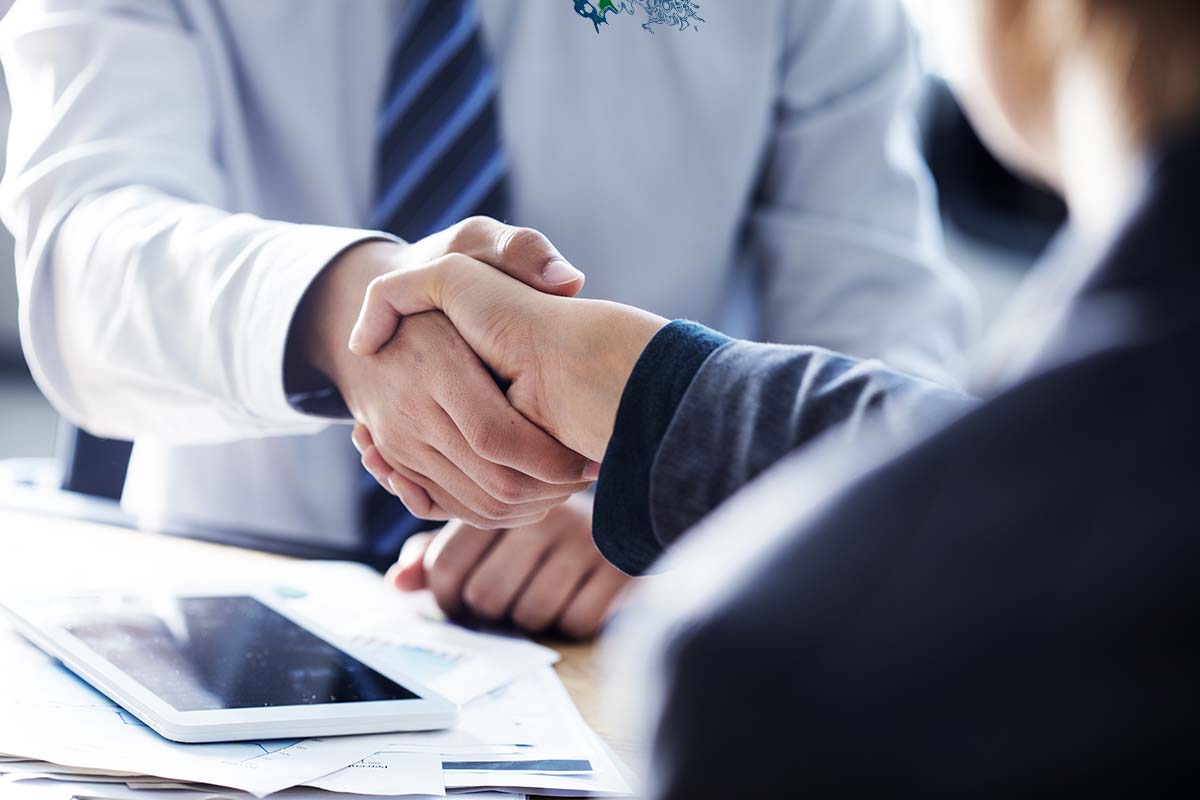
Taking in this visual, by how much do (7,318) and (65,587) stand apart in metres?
0.16

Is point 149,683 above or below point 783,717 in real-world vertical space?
below

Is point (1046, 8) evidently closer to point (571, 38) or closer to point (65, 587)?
point (571, 38)

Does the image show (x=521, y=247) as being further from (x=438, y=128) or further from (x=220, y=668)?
(x=220, y=668)

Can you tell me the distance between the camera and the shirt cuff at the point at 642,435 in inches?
18.0

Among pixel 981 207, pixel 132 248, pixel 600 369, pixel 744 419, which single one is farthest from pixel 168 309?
pixel 981 207

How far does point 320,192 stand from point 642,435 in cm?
36

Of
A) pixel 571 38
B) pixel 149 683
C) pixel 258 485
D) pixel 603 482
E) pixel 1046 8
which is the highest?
pixel 1046 8

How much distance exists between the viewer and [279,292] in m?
0.61

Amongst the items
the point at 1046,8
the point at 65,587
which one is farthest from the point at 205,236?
the point at 1046,8

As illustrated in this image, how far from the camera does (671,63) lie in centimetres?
71

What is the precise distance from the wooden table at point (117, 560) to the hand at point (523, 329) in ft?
0.41

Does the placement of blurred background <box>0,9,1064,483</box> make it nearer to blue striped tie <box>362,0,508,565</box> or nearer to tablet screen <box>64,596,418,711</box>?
blue striped tie <box>362,0,508,565</box>

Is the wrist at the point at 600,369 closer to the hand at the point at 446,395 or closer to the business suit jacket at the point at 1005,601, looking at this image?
the hand at the point at 446,395

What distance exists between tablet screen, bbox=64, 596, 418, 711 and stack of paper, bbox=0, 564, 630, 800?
2cm
